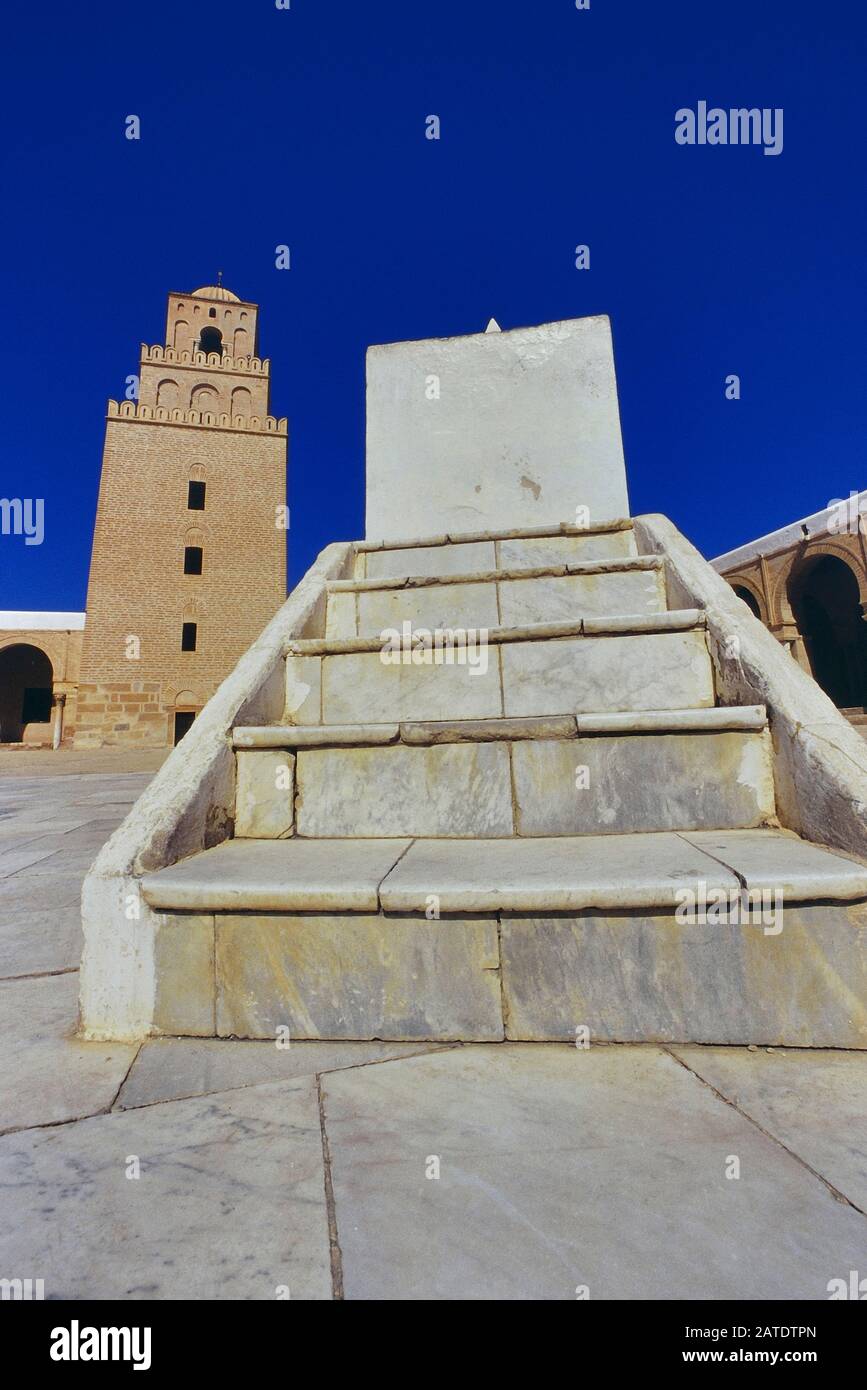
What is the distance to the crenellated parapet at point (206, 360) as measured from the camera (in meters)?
27.2

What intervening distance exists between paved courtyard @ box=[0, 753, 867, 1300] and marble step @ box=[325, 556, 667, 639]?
7.61ft

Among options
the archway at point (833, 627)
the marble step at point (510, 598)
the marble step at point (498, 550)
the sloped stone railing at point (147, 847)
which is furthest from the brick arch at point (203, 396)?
the sloped stone railing at point (147, 847)

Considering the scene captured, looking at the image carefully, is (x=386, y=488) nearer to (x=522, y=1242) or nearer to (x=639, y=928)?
(x=639, y=928)

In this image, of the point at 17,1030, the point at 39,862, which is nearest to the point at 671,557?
the point at 17,1030

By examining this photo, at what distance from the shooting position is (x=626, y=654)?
2689 millimetres

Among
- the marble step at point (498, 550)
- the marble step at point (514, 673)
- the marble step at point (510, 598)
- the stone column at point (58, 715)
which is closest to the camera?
the marble step at point (514, 673)

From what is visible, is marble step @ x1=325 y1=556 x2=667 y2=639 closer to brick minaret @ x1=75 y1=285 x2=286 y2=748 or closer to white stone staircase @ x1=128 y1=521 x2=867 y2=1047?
white stone staircase @ x1=128 y1=521 x2=867 y2=1047

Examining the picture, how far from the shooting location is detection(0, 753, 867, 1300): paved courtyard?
2.88 feet

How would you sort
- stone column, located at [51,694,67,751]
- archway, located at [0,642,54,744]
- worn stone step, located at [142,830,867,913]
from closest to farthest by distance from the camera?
worn stone step, located at [142,830,867,913], stone column, located at [51,694,67,751], archway, located at [0,642,54,744]

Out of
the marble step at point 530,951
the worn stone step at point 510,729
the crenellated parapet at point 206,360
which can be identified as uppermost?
the crenellated parapet at point 206,360

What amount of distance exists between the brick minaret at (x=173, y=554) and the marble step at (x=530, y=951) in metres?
22.4

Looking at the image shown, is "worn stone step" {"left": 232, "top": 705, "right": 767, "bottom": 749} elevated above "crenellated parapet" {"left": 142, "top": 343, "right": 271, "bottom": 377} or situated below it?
below

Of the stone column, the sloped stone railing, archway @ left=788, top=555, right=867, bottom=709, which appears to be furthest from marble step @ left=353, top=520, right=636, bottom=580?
the stone column

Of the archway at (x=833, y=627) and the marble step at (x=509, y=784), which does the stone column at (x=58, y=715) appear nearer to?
the marble step at (x=509, y=784)
